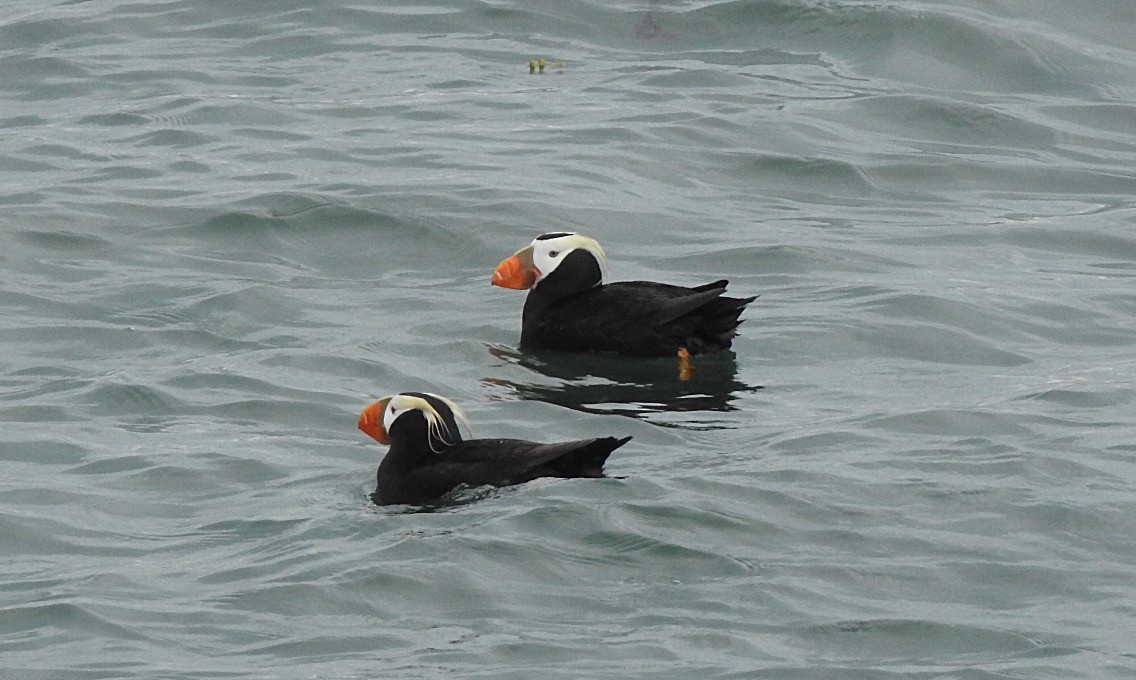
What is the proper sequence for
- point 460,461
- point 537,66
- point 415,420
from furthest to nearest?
point 537,66 → point 415,420 → point 460,461

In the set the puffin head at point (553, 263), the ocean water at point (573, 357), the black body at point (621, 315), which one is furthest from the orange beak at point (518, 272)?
the ocean water at point (573, 357)

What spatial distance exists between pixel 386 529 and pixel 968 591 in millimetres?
2107

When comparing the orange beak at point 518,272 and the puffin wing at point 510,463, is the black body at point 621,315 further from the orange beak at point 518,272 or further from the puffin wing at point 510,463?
the puffin wing at point 510,463

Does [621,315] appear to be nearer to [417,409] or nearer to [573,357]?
[573,357]

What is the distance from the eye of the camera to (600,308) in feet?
34.4

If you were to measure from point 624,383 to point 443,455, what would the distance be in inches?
81.5

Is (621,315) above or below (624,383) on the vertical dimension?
above

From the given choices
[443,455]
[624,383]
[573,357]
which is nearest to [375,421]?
[443,455]

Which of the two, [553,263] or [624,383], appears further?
[553,263]

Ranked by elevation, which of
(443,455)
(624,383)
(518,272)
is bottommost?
(624,383)

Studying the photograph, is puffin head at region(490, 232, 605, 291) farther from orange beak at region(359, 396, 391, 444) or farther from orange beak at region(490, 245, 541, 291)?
orange beak at region(359, 396, 391, 444)

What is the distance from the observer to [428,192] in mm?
13273

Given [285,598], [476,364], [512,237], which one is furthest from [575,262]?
[285,598]

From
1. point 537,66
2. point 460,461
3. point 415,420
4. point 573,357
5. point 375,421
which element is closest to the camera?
point 460,461
